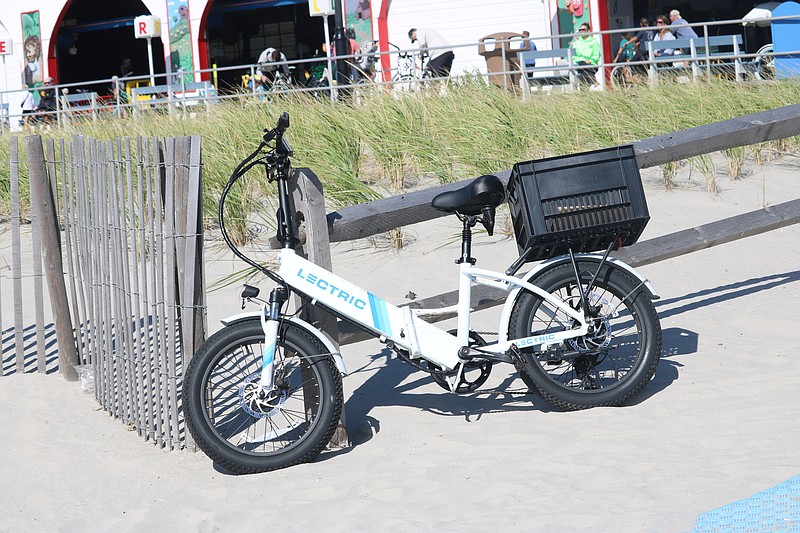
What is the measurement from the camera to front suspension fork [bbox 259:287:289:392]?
155 inches

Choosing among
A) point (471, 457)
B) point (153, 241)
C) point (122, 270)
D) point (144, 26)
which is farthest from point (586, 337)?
point (144, 26)

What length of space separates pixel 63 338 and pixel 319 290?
2195 mm

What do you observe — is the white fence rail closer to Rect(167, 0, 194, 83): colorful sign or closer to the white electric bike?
Rect(167, 0, 194, 83): colorful sign

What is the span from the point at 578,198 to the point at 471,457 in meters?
1.14

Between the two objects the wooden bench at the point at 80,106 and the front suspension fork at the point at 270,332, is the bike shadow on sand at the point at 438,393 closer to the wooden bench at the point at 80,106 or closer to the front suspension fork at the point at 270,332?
the front suspension fork at the point at 270,332

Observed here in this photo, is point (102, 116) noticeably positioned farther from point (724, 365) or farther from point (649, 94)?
point (724, 365)

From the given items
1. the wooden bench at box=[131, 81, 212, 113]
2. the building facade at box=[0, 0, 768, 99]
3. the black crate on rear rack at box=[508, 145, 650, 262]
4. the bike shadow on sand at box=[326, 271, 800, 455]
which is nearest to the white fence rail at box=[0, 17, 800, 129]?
Answer: the wooden bench at box=[131, 81, 212, 113]

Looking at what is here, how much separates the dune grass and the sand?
108 inches

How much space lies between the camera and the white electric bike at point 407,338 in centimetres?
397

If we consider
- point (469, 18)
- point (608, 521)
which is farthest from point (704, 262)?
point (469, 18)

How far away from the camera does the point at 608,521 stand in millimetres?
3207

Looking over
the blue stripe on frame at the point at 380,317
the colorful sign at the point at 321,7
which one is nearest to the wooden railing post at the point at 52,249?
the blue stripe on frame at the point at 380,317

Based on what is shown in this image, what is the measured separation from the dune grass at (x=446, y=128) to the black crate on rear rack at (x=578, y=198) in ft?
11.9

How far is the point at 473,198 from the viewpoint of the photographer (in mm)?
4000
